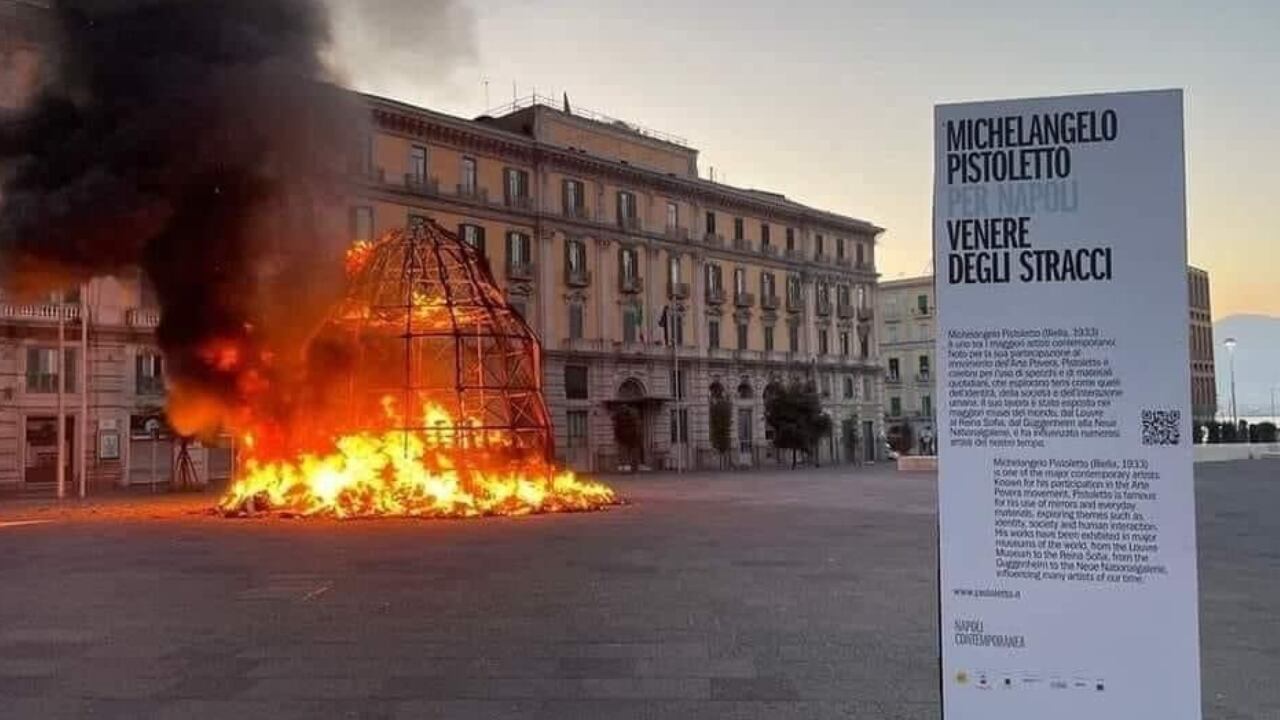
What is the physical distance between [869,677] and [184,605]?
6726 millimetres

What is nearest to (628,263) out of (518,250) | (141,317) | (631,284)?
(631,284)

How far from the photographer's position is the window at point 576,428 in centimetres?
5403

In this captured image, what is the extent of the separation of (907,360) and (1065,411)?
97351 millimetres

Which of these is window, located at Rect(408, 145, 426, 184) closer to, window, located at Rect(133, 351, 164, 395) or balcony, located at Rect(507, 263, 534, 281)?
balcony, located at Rect(507, 263, 534, 281)

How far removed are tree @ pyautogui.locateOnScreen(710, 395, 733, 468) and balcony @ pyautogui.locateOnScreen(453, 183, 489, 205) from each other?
18.7 meters

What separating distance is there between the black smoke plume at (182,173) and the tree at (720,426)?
3909 cm

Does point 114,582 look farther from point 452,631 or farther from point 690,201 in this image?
point 690,201

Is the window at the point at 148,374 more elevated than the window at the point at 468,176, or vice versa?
the window at the point at 468,176

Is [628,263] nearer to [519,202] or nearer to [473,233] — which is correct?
[519,202]

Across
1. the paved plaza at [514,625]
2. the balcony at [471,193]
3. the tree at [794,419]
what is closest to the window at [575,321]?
the balcony at [471,193]

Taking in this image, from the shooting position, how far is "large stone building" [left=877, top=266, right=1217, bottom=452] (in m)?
92.8

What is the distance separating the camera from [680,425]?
2356 inches

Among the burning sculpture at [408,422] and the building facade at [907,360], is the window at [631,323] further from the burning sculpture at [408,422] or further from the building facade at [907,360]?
the building facade at [907,360]

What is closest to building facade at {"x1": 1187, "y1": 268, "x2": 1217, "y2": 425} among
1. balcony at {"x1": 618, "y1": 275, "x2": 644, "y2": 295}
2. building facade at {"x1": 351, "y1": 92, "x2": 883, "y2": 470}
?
building facade at {"x1": 351, "y1": 92, "x2": 883, "y2": 470}
